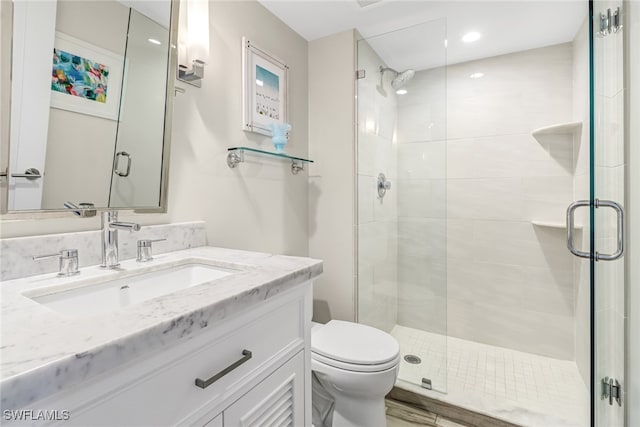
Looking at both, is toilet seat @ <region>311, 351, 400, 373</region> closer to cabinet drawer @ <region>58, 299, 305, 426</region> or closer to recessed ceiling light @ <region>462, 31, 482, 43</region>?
cabinet drawer @ <region>58, 299, 305, 426</region>

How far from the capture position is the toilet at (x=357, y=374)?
1361 mm

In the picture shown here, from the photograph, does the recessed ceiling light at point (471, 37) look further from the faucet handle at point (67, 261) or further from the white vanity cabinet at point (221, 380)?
the faucet handle at point (67, 261)

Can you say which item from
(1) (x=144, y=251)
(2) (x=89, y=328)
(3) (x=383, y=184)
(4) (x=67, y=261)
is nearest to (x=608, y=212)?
(3) (x=383, y=184)

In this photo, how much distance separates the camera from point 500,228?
2.33 metres

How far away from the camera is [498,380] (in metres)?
1.94

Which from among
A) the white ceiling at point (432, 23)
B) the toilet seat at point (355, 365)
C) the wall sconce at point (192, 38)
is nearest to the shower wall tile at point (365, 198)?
the white ceiling at point (432, 23)

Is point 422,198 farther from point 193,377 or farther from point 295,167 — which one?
point 193,377

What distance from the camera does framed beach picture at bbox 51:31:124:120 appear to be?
904 mm

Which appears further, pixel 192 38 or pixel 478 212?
pixel 478 212

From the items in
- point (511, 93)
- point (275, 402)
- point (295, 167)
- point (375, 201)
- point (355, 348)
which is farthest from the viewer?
point (511, 93)

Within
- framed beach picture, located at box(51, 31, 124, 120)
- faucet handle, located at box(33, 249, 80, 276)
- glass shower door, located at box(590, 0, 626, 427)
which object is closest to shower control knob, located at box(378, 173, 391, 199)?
glass shower door, located at box(590, 0, 626, 427)

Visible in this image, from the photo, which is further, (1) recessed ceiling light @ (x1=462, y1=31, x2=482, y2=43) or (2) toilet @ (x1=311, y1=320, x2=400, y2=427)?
(1) recessed ceiling light @ (x1=462, y1=31, x2=482, y2=43)

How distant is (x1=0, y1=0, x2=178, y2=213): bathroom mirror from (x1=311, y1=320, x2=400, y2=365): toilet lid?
97 cm

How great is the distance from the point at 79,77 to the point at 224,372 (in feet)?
3.14
